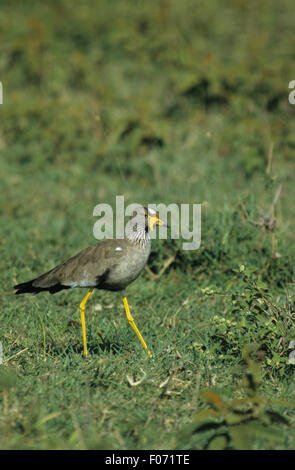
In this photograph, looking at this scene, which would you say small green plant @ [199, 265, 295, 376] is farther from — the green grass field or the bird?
the bird

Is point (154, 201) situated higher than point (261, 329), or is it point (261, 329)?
point (154, 201)

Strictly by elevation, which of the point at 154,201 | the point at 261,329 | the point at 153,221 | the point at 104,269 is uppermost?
the point at 154,201

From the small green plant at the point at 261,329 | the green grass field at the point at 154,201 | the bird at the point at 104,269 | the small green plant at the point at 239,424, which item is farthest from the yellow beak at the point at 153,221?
the small green plant at the point at 239,424

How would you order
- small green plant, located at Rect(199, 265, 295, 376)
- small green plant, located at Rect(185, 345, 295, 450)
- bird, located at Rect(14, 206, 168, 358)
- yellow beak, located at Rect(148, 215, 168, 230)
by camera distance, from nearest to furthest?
small green plant, located at Rect(185, 345, 295, 450) → small green plant, located at Rect(199, 265, 295, 376) → bird, located at Rect(14, 206, 168, 358) → yellow beak, located at Rect(148, 215, 168, 230)

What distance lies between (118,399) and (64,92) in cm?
579

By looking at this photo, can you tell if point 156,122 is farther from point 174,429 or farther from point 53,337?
point 174,429

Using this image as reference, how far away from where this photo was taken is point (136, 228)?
429 cm

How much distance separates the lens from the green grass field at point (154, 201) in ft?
10.6

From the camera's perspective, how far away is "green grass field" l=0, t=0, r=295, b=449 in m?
3.22

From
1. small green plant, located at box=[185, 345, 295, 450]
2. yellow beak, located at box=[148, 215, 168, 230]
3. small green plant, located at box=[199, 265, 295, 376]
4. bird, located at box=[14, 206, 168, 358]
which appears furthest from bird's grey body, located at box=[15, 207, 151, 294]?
small green plant, located at box=[185, 345, 295, 450]

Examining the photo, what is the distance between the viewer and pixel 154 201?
19.5ft

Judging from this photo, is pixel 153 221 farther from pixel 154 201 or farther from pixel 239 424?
pixel 239 424

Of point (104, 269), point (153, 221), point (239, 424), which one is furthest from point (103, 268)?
point (239, 424)

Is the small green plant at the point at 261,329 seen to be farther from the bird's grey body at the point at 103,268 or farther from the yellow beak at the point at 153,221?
the yellow beak at the point at 153,221
